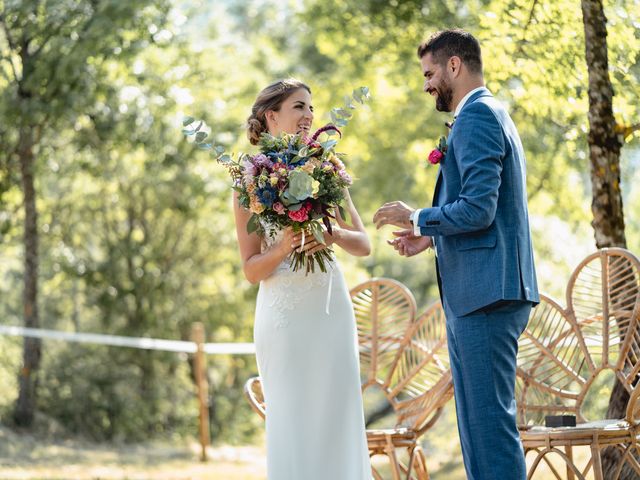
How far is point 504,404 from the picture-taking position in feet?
11.7

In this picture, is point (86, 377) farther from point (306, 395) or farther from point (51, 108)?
point (306, 395)

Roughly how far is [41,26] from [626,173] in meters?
7.03

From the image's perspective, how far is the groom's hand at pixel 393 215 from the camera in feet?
12.1

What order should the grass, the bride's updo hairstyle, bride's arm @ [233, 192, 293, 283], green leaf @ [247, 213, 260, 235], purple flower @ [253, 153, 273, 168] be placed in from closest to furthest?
purple flower @ [253, 153, 273, 168] → green leaf @ [247, 213, 260, 235] → bride's arm @ [233, 192, 293, 283] → the bride's updo hairstyle → the grass

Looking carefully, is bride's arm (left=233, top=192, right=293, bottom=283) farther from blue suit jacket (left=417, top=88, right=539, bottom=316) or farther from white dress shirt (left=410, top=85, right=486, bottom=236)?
blue suit jacket (left=417, top=88, right=539, bottom=316)

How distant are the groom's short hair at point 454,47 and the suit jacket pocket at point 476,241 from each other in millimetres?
672

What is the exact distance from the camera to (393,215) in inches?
146

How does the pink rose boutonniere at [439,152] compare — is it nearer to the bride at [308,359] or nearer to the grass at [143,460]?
the bride at [308,359]

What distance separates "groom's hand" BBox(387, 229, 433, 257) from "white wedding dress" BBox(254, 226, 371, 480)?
1.43 feet

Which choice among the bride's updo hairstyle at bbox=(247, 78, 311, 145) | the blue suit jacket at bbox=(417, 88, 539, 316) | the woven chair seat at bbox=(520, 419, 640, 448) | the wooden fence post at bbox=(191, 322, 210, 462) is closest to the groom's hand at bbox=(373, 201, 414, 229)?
the blue suit jacket at bbox=(417, 88, 539, 316)

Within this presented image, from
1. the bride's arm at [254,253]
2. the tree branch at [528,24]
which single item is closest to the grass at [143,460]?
the tree branch at [528,24]

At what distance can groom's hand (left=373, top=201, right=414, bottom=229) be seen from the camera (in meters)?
3.70

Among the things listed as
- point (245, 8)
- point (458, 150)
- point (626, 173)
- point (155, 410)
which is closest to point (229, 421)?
point (155, 410)

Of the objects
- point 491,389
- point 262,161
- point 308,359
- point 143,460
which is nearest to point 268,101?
point 262,161
